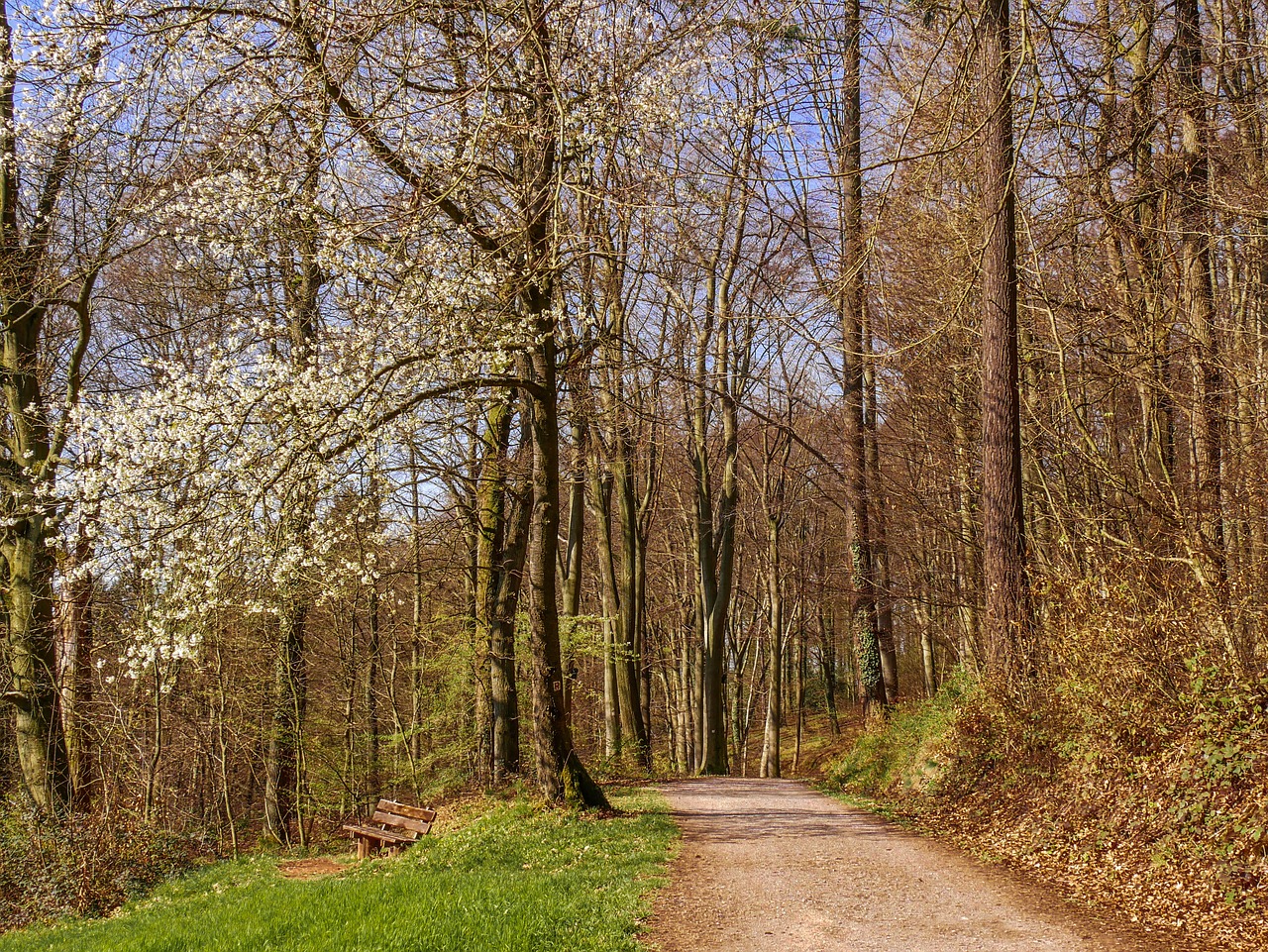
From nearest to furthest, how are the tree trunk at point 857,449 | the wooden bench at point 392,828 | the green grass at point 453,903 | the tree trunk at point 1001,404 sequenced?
1. the green grass at point 453,903
2. the tree trunk at point 1001,404
3. the wooden bench at point 392,828
4. the tree trunk at point 857,449

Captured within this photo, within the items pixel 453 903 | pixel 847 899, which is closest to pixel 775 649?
pixel 847 899

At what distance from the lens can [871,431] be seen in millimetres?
16875

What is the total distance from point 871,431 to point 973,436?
219 cm

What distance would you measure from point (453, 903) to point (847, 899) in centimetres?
289

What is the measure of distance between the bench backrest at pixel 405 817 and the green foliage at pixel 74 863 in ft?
10.0

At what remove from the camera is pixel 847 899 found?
6824 mm

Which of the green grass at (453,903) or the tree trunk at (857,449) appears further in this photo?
the tree trunk at (857,449)

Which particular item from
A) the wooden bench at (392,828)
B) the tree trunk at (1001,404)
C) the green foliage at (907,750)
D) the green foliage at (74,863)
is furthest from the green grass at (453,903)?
→ the tree trunk at (1001,404)

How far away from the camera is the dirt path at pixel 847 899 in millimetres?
5742

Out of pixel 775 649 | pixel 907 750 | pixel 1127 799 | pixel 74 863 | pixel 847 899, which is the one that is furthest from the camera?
pixel 775 649

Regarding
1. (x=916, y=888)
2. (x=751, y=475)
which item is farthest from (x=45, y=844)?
(x=751, y=475)

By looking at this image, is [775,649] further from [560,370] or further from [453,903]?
[453,903]

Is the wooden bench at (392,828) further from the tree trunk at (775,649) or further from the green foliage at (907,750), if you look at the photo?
the tree trunk at (775,649)

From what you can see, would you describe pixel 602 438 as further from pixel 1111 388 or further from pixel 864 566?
pixel 1111 388
